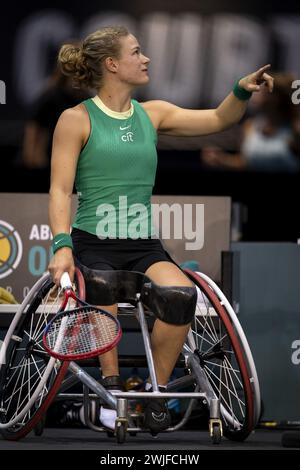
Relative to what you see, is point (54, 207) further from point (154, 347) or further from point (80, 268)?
point (154, 347)

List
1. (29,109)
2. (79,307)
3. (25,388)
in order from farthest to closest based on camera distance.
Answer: (29,109)
(25,388)
(79,307)

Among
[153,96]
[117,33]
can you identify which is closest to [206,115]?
[117,33]

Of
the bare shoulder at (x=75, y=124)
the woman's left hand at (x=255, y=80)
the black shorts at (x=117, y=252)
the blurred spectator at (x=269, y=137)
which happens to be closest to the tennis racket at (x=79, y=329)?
the black shorts at (x=117, y=252)

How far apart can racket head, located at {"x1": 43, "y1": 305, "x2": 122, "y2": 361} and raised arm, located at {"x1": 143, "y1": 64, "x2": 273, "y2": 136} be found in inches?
36.6

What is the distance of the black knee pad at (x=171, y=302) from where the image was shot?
443 centimetres

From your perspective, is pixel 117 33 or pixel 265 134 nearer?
pixel 117 33

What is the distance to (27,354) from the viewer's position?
473 cm

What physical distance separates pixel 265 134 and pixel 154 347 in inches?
110

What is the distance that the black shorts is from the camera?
461 cm

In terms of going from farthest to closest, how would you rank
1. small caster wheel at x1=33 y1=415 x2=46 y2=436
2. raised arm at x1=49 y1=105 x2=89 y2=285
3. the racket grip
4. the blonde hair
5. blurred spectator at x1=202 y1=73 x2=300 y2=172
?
blurred spectator at x1=202 y1=73 x2=300 y2=172 → small caster wheel at x1=33 y1=415 x2=46 y2=436 → the blonde hair → raised arm at x1=49 y1=105 x2=89 y2=285 → the racket grip

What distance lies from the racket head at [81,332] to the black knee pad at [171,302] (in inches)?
10.0

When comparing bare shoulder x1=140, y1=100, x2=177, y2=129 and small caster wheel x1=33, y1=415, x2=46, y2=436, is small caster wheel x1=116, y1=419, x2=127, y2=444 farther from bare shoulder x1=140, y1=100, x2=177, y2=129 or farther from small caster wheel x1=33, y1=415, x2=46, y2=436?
bare shoulder x1=140, y1=100, x2=177, y2=129

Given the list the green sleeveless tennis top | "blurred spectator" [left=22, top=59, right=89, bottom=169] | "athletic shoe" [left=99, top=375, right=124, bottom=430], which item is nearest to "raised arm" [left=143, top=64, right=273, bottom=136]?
the green sleeveless tennis top

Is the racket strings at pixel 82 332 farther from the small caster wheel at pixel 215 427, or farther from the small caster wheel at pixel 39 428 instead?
the small caster wheel at pixel 39 428
